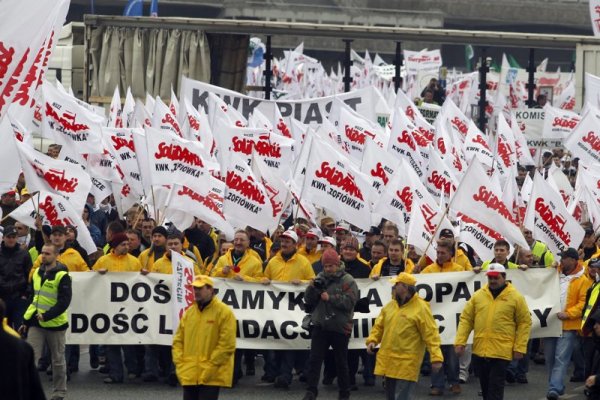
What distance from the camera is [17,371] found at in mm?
8195

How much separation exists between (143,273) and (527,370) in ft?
12.5

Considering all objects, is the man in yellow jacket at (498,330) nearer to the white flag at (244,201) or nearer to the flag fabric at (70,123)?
the white flag at (244,201)

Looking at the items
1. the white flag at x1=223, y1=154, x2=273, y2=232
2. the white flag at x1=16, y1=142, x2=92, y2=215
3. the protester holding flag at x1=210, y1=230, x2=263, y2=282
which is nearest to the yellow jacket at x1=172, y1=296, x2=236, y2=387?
the protester holding flag at x1=210, y1=230, x2=263, y2=282

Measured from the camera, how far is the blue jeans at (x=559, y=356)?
15008 millimetres

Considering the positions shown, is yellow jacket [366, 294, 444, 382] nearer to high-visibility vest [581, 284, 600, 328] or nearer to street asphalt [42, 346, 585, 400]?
high-visibility vest [581, 284, 600, 328]

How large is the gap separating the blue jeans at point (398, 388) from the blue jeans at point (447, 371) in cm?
171

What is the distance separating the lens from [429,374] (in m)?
16.4

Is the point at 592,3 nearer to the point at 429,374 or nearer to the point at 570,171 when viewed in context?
the point at 570,171

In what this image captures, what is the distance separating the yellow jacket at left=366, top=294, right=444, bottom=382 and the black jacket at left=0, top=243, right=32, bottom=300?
11.5ft

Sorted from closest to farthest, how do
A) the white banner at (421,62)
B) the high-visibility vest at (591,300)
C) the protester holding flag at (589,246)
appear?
the high-visibility vest at (591,300), the protester holding flag at (589,246), the white banner at (421,62)

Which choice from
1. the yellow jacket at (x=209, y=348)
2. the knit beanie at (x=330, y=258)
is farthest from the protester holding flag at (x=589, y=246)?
the yellow jacket at (x=209, y=348)

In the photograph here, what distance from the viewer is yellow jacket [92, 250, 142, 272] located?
15.9 meters

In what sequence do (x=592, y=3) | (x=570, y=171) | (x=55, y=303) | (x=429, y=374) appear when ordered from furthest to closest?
(x=592, y=3) → (x=570, y=171) → (x=429, y=374) → (x=55, y=303)

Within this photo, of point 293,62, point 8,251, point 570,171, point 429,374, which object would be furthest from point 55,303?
point 293,62
